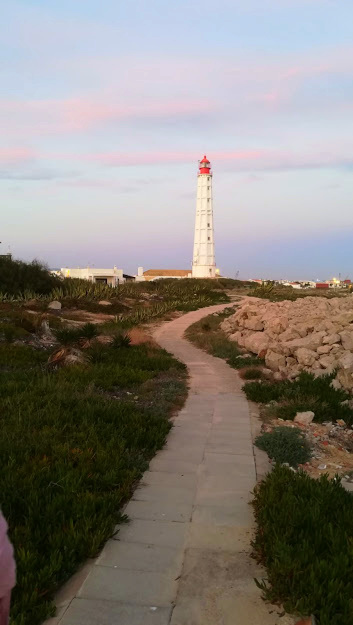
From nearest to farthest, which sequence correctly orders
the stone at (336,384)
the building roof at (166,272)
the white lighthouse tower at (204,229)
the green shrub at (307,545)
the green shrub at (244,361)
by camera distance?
the green shrub at (307,545)
the stone at (336,384)
the green shrub at (244,361)
the white lighthouse tower at (204,229)
the building roof at (166,272)

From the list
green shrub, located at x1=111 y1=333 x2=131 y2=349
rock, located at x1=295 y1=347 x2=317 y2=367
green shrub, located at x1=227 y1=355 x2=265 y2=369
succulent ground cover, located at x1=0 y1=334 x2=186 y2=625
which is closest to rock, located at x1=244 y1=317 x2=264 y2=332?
green shrub, located at x1=227 y1=355 x2=265 y2=369

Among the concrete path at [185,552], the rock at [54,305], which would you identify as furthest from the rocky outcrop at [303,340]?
the rock at [54,305]

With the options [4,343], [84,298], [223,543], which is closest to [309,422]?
[223,543]

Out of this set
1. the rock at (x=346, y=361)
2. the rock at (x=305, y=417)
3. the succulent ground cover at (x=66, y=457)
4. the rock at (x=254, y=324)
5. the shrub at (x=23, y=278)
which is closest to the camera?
the succulent ground cover at (x=66, y=457)

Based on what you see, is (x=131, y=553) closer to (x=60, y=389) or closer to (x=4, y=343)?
(x=60, y=389)

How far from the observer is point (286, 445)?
6273 mm

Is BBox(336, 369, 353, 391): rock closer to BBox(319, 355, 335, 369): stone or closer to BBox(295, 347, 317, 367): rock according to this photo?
BBox(319, 355, 335, 369): stone

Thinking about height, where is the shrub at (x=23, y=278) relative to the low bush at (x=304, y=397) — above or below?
above

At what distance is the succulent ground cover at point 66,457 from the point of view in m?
3.59

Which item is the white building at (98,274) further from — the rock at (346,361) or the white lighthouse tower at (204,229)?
the rock at (346,361)

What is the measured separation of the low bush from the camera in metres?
7.90

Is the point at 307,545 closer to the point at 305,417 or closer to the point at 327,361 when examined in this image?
the point at 305,417

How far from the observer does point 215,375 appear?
39.0ft

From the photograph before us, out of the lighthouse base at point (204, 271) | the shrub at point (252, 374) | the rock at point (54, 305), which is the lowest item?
the shrub at point (252, 374)
